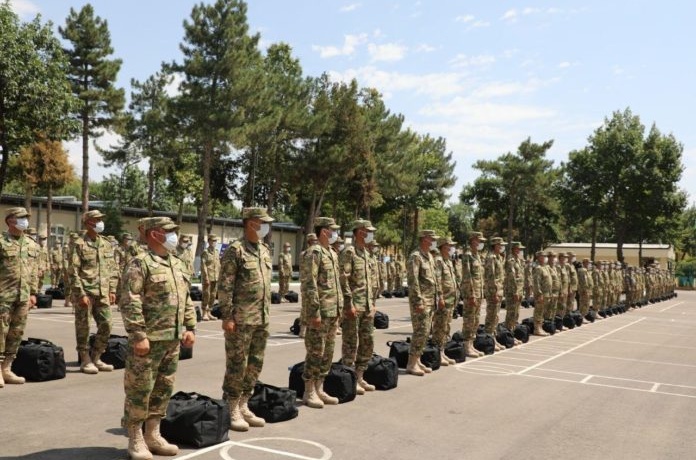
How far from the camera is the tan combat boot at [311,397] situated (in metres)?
8.33

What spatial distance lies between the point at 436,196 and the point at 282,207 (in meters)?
14.7

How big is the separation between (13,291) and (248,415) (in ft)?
12.9

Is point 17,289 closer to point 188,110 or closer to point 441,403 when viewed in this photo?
point 441,403

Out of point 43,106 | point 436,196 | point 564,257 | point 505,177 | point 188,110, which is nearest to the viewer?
point 564,257

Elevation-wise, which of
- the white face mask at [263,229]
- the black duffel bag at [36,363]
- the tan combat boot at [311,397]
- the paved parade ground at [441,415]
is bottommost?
the paved parade ground at [441,415]

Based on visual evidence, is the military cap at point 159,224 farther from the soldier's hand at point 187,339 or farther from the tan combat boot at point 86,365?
the tan combat boot at point 86,365

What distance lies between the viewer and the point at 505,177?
65.1 metres

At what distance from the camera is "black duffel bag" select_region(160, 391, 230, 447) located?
6.48m

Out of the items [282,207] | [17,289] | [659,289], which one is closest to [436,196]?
[282,207]

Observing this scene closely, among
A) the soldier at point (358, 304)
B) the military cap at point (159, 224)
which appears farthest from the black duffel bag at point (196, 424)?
the soldier at point (358, 304)

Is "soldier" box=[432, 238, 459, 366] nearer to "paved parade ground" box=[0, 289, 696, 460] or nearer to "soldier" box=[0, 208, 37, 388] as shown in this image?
"paved parade ground" box=[0, 289, 696, 460]

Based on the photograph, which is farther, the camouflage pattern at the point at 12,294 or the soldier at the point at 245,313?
the camouflage pattern at the point at 12,294

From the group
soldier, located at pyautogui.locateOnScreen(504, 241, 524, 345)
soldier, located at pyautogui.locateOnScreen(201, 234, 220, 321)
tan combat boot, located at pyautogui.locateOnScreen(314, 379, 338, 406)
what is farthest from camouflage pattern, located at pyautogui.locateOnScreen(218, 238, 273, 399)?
soldier, located at pyautogui.locateOnScreen(201, 234, 220, 321)

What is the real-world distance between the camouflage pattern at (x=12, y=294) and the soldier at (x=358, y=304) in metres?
4.24
